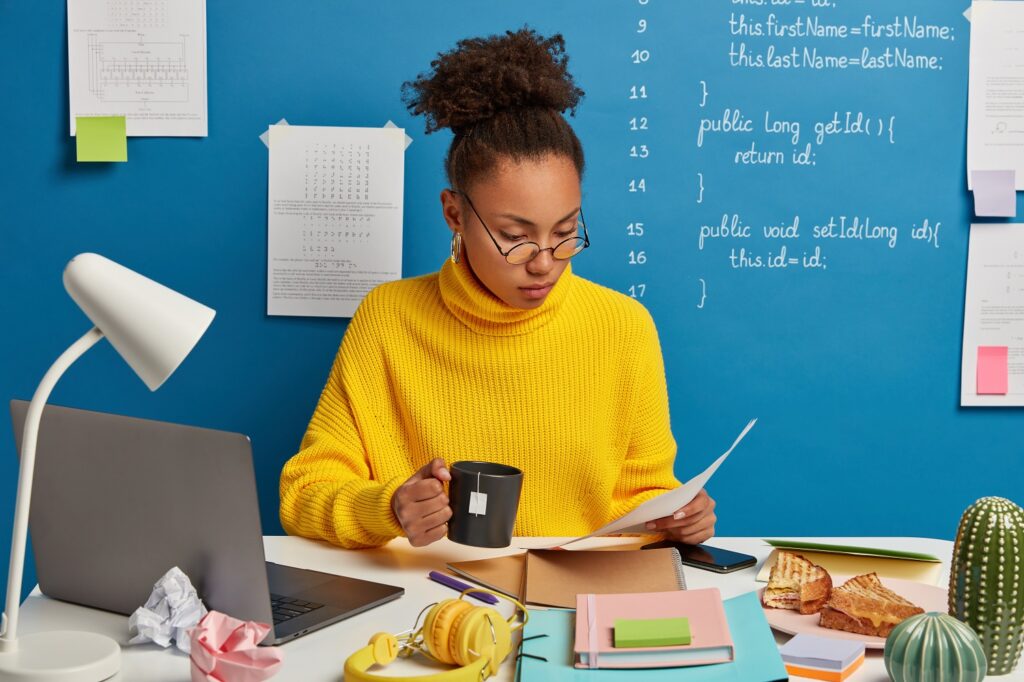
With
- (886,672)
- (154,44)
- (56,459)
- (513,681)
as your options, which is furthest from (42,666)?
(154,44)

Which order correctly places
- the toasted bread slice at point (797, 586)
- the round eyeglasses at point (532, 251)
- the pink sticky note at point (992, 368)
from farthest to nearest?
the pink sticky note at point (992, 368) < the round eyeglasses at point (532, 251) < the toasted bread slice at point (797, 586)

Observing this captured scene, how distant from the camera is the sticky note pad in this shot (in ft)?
7.49

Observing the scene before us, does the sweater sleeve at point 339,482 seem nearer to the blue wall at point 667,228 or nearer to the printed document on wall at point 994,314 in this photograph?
the blue wall at point 667,228

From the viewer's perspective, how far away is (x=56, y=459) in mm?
1107

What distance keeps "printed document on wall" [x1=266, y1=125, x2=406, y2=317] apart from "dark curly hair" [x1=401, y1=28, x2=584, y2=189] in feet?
→ 1.73

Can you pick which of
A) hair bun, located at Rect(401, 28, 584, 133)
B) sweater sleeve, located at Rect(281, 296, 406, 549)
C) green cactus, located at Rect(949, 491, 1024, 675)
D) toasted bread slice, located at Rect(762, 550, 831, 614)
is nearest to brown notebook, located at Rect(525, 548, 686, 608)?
toasted bread slice, located at Rect(762, 550, 831, 614)

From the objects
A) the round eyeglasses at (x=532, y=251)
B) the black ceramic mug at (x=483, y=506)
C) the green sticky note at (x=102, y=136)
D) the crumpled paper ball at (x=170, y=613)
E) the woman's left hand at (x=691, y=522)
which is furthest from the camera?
the green sticky note at (x=102, y=136)

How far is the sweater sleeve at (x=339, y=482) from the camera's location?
140 centimetres

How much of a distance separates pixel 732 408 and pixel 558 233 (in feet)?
2.84

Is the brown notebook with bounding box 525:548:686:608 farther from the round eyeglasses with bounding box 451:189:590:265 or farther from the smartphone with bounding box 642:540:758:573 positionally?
the round eyeglasses with bounding box 451:189:590:265

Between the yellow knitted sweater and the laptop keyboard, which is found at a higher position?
the yellow knitted sweater

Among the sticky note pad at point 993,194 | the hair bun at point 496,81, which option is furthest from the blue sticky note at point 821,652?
the sticky note pad at point 993,194

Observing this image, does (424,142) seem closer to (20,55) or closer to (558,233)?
(558,233)

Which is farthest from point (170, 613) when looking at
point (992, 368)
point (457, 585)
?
point (992, 368)
